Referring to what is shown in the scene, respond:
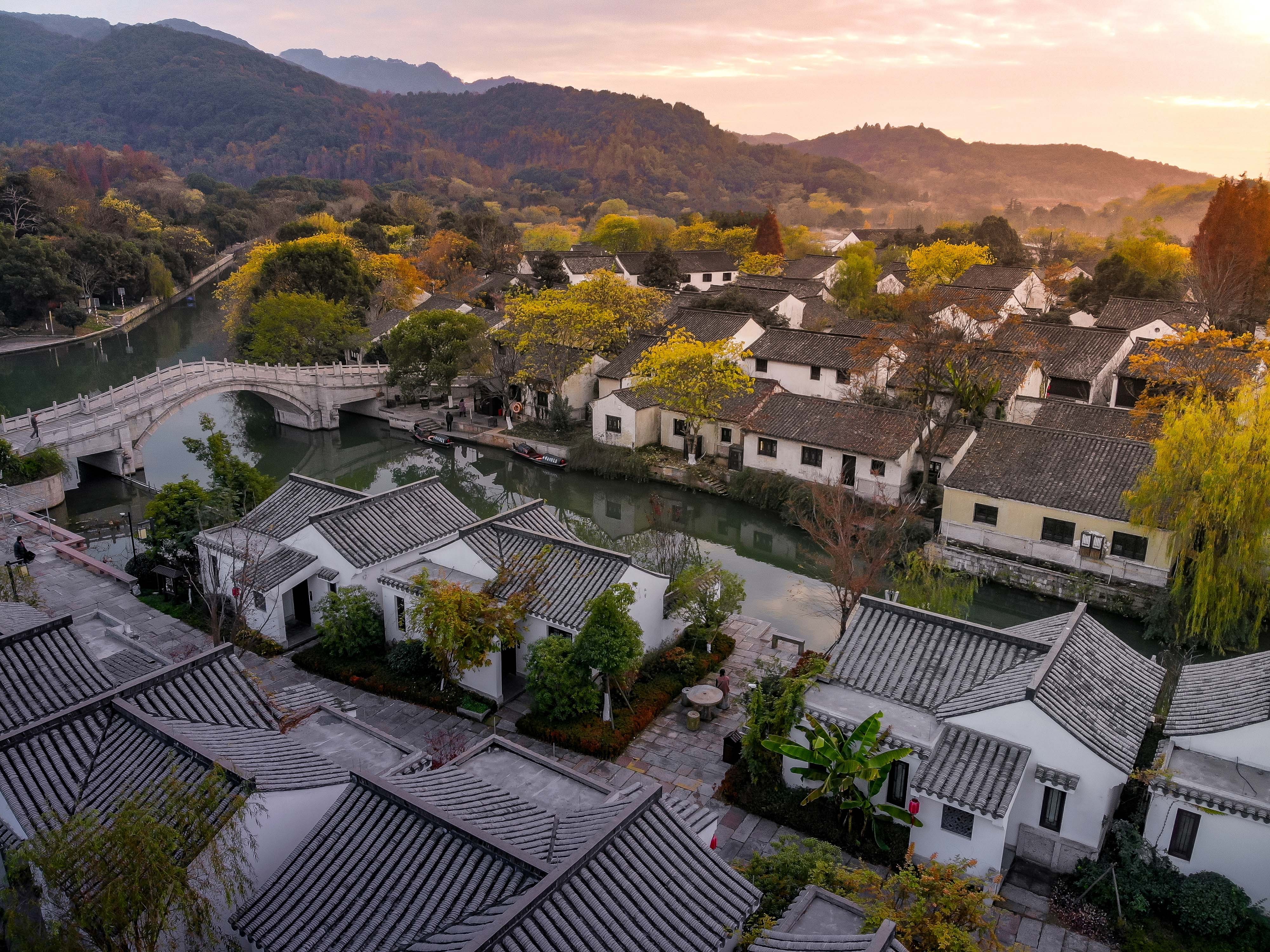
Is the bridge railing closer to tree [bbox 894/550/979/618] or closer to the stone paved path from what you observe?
the stone paved path

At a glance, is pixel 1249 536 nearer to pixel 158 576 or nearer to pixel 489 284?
pixel 158 576

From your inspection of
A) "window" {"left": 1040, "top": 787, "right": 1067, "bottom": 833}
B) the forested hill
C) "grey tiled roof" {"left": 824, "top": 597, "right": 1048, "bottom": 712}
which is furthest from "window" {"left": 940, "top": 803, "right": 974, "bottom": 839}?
the forested hill

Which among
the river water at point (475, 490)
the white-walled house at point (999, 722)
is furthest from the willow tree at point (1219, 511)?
the white-walled house at point (999, 722)

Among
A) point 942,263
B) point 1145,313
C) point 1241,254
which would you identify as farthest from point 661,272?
point 1241,254

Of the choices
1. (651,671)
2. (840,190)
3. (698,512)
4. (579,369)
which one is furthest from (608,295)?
(840,190)

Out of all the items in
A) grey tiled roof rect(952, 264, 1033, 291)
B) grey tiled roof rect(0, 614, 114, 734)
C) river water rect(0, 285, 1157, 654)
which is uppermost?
grey tiled roof rect(952, 264, 1033, 291)

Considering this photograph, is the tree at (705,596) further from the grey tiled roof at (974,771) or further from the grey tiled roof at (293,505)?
the grey tiled roof at (293,505)
